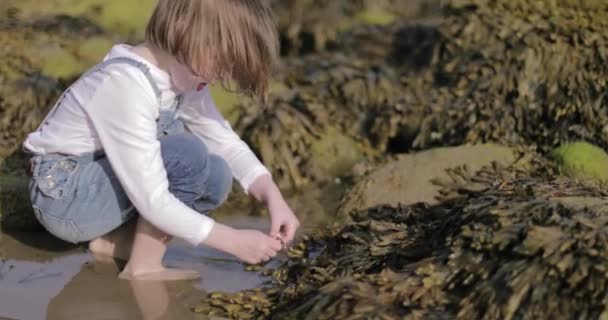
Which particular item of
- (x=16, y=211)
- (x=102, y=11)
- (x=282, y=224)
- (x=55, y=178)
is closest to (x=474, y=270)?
(x=282, y=224)

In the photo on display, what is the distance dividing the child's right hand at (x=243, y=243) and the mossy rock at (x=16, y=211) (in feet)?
4.18

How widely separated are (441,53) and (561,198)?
2871mm

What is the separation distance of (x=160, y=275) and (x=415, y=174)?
155 centimetres

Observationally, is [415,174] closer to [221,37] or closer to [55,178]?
[221,37]

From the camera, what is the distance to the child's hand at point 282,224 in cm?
358

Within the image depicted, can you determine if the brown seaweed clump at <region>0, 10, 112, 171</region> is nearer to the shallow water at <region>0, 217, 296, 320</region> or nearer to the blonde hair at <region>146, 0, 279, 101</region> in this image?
the shallow water at <region>0, 217, 296, 320</region>

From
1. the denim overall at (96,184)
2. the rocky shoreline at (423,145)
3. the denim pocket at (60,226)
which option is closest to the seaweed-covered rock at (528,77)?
the rocky shoreline at (423,145)

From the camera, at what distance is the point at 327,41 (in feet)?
23.9

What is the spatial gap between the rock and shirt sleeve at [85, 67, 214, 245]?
137 centimetres

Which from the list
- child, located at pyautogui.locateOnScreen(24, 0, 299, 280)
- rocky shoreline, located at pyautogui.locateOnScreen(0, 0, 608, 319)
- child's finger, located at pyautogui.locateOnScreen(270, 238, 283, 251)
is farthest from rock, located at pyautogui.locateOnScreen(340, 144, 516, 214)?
child's finger, located at pyautogui.locateOnScreen(270, 238, 283, 251)

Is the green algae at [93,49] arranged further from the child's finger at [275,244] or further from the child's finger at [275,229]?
the child's finger at [275,244]

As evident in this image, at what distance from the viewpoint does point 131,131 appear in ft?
11.1

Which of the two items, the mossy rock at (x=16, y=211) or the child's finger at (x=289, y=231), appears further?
the mossy rock at (x=16, y=211)

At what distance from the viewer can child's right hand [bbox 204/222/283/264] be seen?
11.1ft
